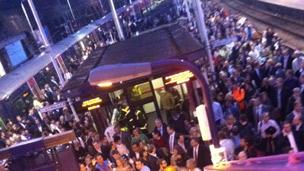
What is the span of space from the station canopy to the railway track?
5.70 meters

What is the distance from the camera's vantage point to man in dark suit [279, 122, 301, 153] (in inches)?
326

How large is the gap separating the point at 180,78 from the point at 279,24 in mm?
16356

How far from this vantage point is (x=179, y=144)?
33.2 feet

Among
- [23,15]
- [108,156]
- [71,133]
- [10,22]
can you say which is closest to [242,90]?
[108,156]

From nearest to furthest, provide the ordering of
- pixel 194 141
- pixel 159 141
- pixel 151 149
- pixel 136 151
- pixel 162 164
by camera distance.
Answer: pixel 162 164 < pixel 194 141 < pixel 151 149 < pixel 136 151 < pixel 159 141

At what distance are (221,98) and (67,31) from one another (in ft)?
105

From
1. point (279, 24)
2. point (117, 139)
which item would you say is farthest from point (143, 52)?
point (279, 24)

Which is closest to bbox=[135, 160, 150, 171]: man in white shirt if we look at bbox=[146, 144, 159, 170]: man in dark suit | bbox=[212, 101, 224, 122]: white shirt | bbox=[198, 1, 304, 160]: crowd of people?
bbox=[146, 144, 159, 170]: man in dark suit

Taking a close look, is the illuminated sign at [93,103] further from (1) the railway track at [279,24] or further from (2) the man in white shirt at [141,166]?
(1) the railway track at [279,24]

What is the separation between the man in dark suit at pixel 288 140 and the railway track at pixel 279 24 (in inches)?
455

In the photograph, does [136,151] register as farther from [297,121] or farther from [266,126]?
[297,121]

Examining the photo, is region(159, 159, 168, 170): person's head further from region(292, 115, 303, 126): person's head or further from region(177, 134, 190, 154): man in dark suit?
region(292, 115, 303, 126): person's head

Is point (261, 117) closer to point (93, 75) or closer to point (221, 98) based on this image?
point (221, 98)

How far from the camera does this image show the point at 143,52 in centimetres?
1677
